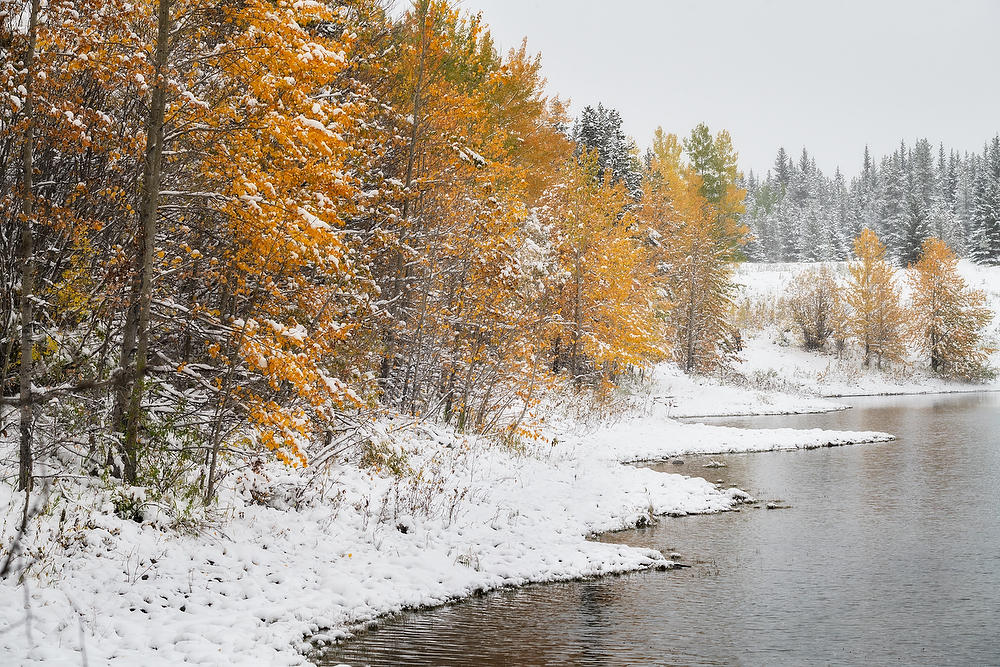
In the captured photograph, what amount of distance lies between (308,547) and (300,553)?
0.18 meters

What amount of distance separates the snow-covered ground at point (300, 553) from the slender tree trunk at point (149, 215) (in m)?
1.16

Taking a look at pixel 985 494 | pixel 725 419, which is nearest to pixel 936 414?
pixel 725 419

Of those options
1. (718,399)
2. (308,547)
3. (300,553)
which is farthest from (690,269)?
(300,553)

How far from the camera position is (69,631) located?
243 inches

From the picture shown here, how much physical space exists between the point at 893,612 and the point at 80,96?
427 inches

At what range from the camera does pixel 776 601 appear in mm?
8906

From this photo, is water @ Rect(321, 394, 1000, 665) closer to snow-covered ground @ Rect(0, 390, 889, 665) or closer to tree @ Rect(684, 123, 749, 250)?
snow-covered ground @ Rect(0, 390, 889, 665)

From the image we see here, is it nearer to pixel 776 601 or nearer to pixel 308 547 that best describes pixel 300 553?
pixel 308 547

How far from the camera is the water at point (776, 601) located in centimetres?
728

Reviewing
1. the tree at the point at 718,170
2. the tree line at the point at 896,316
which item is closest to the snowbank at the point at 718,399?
the tree at the point at 718,170

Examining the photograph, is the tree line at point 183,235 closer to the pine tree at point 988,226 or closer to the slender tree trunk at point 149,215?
the slender tree trunk at point 149,215

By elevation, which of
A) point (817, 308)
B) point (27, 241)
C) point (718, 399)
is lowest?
point (718, 399)

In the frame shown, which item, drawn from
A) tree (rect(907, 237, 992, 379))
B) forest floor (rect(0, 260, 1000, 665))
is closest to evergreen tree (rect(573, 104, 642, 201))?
tree (rect(907, 237, 992, 379))

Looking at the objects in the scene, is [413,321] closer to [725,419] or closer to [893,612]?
[893,612]
